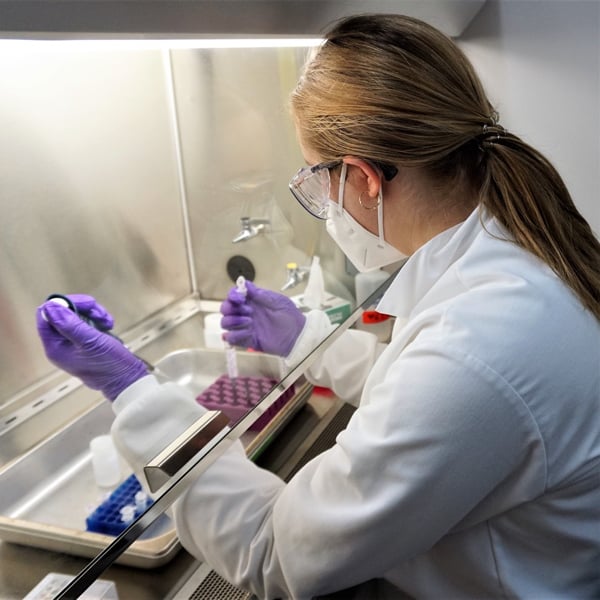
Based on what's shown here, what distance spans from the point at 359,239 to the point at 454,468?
48 cm

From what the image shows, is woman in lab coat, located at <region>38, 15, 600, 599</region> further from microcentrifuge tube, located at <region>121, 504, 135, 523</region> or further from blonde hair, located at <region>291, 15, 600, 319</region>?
microcentrifuge tube, located at <region>121, 504, 135, 523</region>

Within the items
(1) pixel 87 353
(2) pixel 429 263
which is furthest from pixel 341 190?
(1) pixel 87 353

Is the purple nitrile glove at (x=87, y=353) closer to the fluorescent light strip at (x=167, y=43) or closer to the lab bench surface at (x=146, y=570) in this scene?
the lab bench surface at (x=146, y=570)

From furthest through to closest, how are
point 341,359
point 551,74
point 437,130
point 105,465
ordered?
point 551,74
point 341,359
point 105,465
point 437,130

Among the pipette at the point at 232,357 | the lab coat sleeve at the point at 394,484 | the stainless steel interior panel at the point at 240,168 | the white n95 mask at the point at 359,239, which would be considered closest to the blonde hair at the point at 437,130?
the white n95 mask at the point at 359,239

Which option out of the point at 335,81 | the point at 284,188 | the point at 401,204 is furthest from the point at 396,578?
the point at 284,188

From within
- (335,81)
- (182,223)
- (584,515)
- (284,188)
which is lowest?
(584,515)

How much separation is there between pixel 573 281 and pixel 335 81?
0.48 metres

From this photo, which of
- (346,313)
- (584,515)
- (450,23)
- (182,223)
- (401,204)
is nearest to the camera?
(584,515)

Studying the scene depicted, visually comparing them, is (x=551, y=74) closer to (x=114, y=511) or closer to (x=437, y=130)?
(x=437, y=130)

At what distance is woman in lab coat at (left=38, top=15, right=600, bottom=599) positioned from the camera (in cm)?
73

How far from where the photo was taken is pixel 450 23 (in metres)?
1.64

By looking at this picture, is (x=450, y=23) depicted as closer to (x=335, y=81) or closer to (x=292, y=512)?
(x=335, y=81)

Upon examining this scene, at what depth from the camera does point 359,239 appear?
1.06m
